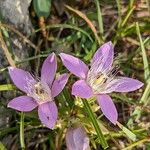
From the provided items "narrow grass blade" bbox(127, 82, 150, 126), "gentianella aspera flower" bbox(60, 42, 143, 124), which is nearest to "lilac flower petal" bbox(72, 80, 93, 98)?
"gentianella aspera flower" bbox(60, 42, 143, 124)

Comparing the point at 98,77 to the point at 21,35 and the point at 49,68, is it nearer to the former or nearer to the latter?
the point at 49,68

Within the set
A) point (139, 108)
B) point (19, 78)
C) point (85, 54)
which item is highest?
point (19, 78)

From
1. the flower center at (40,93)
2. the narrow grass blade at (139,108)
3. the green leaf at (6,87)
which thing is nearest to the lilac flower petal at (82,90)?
the flower center at (40,93)

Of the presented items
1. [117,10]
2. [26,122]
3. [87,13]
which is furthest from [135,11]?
[26,122]

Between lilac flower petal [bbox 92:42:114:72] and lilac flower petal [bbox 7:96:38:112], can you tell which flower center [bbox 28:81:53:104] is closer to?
lilac flower petal [bbox 7:96:38:112]

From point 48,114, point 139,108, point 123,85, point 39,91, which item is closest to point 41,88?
point 39,91

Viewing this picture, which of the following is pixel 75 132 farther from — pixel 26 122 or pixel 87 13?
pixel 87 13

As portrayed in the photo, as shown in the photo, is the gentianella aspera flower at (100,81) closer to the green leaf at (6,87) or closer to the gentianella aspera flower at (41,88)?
the gentianella aspera flower at (41,88)
